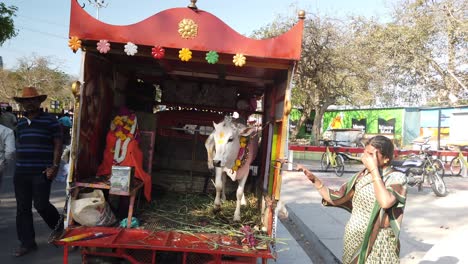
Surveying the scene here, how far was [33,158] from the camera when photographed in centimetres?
454

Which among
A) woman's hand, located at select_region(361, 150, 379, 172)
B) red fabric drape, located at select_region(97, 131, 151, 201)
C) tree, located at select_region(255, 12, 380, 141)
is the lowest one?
red fabric drape, located at select_region(97, 131, 151, 201)

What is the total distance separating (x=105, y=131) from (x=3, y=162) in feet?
4.39

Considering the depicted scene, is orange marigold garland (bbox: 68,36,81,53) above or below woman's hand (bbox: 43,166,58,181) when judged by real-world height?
above

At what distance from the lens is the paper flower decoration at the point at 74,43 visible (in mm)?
3637

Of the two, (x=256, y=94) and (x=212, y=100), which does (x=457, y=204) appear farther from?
(x=212, y=100)

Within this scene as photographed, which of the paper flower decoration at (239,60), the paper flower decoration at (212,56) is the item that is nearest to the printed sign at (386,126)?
the paper flower decoration at (239,60)

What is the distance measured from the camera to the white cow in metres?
4.59

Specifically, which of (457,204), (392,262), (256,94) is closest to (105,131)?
(256,94)

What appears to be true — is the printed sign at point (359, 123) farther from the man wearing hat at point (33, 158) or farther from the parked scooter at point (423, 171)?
the man wearing hat at point (33, 158)

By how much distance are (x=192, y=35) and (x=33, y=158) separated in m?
2.47

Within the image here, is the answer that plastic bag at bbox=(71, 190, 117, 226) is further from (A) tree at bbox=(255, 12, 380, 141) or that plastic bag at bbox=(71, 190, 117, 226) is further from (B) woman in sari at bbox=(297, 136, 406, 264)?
(A) tree at bbox=(255, 12, 380, 141)

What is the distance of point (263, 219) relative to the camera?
4.56m

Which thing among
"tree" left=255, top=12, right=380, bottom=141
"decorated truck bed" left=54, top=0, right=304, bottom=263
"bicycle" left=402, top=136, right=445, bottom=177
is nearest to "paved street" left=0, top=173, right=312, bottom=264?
"decorated truck bed" left=54, top=0, right=304, bottom=263

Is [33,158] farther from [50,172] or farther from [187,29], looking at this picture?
[187,29]
